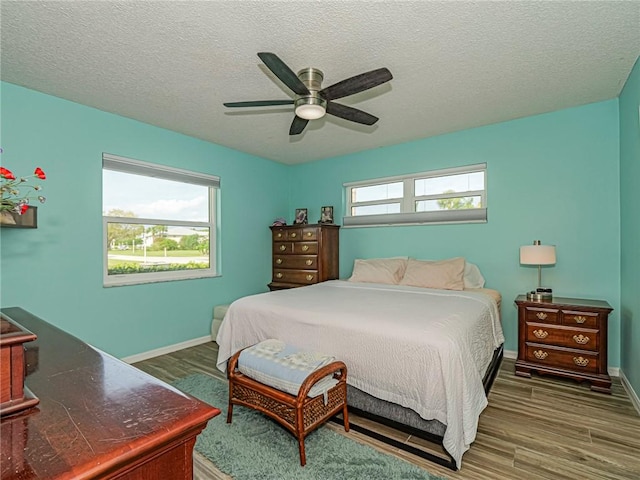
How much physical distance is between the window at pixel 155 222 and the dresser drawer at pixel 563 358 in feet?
11.8

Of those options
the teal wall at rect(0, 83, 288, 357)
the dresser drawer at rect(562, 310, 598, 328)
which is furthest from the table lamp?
the teal wall at rect(0, 83, 288, 357)

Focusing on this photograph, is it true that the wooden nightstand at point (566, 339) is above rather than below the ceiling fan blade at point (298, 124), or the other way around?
below

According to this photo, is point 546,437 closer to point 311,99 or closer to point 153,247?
point 311,99

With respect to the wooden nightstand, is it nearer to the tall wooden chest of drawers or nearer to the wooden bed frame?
the wooden bed frame

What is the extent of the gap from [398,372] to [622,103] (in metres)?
3.09

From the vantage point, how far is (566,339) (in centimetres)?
275

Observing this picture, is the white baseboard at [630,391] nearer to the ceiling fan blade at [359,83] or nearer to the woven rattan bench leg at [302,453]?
the woven rattan bench leg at [302,453]

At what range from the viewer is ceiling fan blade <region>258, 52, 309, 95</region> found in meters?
1.75

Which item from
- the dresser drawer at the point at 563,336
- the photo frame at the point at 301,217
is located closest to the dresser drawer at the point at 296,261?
the photo frame at the point at 301,217

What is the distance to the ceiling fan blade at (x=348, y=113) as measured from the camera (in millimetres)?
2383

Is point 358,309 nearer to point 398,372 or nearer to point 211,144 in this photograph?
point 398,372

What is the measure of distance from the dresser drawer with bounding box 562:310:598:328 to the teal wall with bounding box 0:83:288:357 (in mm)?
3729

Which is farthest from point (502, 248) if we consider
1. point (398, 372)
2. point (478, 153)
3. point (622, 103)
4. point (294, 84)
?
point (294, 84)

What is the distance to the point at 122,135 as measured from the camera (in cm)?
329
